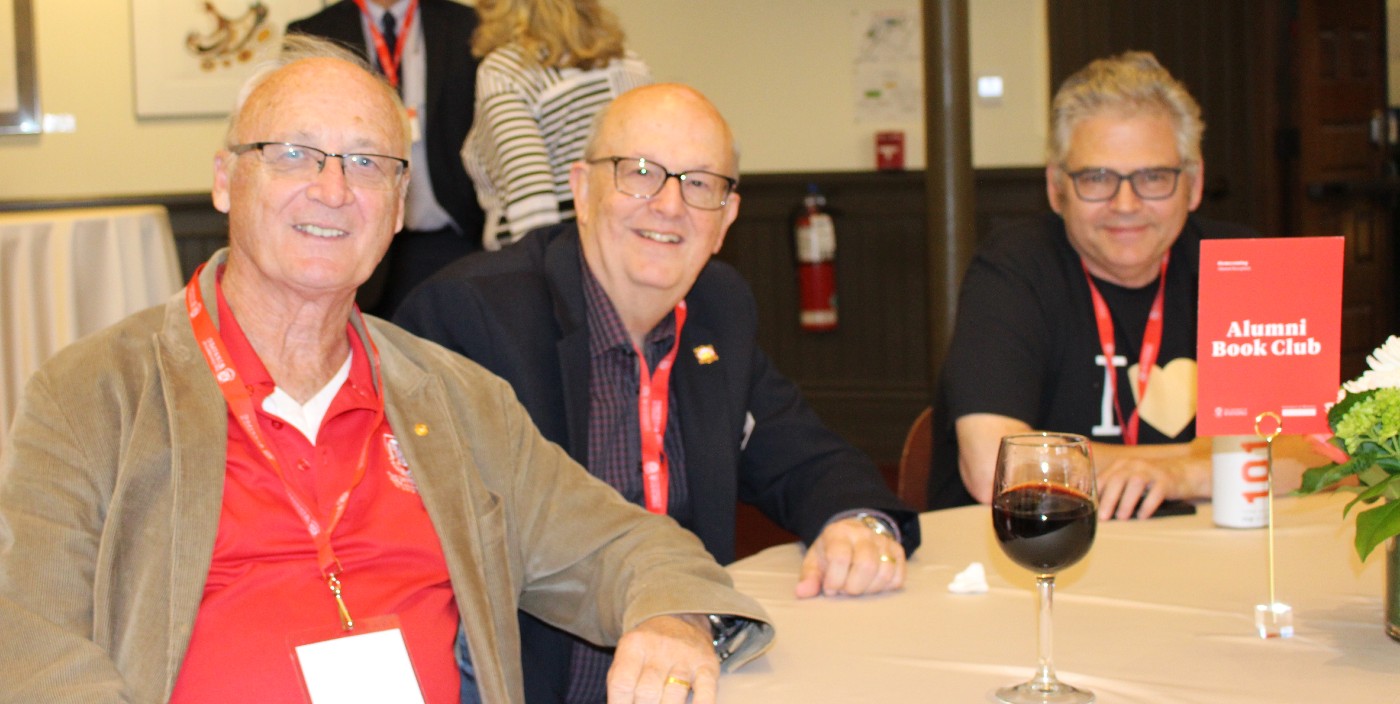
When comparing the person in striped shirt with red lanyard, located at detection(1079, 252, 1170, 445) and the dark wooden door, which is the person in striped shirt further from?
the dark wooden door

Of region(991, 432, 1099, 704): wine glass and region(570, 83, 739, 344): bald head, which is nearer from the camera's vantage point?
region(991, 432, 1099, 704): wine glass

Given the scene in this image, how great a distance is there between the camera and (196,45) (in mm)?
6590

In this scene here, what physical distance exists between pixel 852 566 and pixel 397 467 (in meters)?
0.59

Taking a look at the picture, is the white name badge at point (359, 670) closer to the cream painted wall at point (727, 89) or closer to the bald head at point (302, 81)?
the bald head at point (302, 81)

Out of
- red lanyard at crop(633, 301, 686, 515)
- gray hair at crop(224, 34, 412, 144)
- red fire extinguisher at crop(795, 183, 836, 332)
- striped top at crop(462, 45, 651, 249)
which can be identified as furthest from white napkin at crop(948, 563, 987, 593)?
red fire extinguisher at crop(795, 183, 836, 332)

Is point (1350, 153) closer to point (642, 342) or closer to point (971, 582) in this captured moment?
point (642, 342)

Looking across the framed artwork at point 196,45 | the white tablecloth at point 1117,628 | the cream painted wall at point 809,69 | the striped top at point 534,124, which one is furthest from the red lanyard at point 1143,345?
the framed artwork at point 196,45

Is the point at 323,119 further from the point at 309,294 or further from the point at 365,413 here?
the point at 365,413

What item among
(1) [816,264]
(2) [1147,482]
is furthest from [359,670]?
(1) [816,264]

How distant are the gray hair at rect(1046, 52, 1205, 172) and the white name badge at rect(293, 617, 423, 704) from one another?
1.65 m

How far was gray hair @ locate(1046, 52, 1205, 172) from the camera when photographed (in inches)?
98.3

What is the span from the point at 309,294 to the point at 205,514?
1.11 ft

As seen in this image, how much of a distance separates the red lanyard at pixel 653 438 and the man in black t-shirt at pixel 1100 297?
0.55 meters

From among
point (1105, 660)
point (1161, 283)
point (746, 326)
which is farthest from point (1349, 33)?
point (1105, 660)
